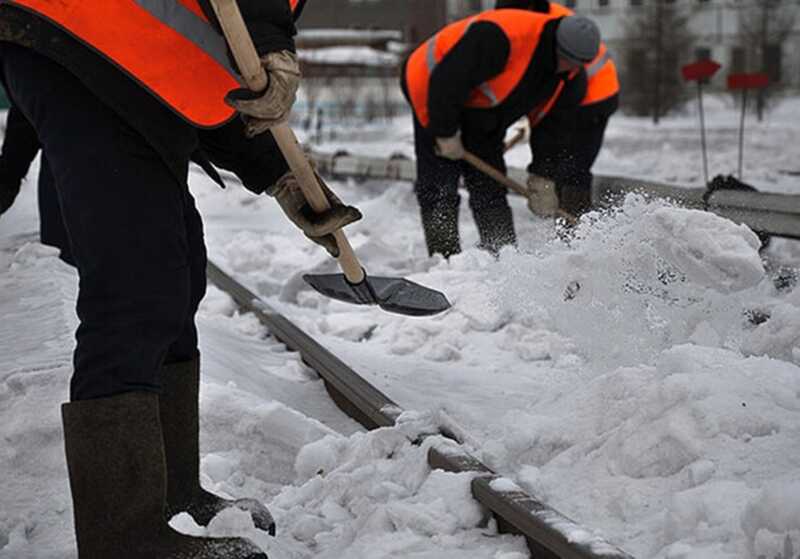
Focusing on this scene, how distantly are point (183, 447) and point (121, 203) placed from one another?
0.76m

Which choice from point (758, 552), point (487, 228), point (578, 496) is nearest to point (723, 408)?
point (578, 496)

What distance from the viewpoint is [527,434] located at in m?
2.96

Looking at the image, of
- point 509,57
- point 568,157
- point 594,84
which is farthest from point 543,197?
point 509,57

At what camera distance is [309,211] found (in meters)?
2.97

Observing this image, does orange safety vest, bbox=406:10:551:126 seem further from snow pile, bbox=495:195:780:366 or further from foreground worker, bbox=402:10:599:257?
snow pile, bbox=495:195:780:366

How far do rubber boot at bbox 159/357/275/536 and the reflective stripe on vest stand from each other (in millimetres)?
671

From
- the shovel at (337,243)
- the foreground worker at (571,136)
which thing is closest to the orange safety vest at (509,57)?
the foreground worker at (571,136)

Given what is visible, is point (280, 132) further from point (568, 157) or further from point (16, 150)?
point (568, 157)

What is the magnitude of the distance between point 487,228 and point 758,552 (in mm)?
5199

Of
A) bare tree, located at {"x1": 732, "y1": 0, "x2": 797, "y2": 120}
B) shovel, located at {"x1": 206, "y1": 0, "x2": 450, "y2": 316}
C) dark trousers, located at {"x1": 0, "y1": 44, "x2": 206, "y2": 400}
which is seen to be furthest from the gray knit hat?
bare tree, located at {"x1": 732, "y1": 0, "x2": 797, "y2": 120}

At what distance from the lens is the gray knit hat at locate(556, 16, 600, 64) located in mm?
6738

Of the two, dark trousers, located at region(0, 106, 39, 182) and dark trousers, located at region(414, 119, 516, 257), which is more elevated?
dark trousers, located at region(0, 106, 39, 182)

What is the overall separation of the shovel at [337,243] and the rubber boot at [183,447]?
1.73 ft

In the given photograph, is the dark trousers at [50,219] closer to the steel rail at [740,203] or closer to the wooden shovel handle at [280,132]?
the steel rail at [740,203]
